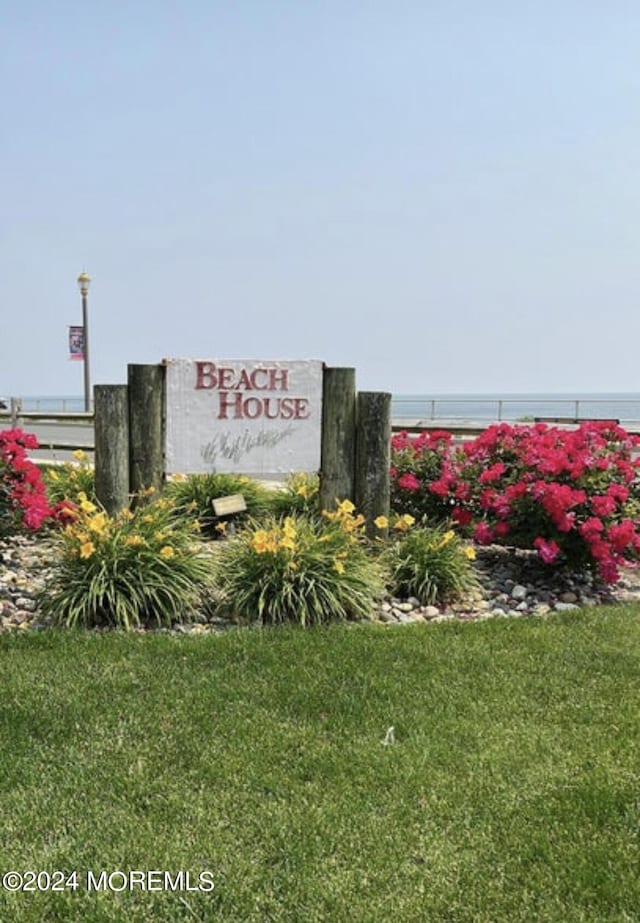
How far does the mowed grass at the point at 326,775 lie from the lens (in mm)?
2029

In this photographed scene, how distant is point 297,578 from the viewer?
4293mm

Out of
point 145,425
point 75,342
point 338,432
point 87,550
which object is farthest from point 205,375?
point 75,342

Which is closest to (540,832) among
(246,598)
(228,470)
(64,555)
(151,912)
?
(151,912)

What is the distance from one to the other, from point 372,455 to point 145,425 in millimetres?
1638

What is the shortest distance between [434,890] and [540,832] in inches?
→ 17.7

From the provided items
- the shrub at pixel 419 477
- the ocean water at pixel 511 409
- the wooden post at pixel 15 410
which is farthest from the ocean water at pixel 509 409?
the shrub at pixel 419 477

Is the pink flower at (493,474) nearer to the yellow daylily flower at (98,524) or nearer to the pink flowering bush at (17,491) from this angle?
the yellow daylily flower at (98,524)

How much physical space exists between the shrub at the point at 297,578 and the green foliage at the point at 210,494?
1.57m

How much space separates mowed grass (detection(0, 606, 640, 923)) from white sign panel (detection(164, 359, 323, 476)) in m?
1.69

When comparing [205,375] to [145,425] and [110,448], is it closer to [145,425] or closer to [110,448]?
[145,425]

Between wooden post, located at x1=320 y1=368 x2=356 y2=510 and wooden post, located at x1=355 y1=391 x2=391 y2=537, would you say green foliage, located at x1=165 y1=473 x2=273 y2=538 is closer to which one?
wooden post, located at x1=320 y1=368 x2=356 y2=510

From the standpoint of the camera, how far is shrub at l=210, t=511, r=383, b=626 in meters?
4.19

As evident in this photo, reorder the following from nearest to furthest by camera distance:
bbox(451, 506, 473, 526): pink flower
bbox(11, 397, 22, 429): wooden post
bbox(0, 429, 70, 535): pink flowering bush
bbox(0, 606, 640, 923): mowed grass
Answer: bbox(0, 606, 640, 923): mowed grass, bbox(0, 429, 70, 535): pink flowering bush, bbox(451, 506, 473, 526): pink flower, bbox(11, 397, 22, 429): wooden post

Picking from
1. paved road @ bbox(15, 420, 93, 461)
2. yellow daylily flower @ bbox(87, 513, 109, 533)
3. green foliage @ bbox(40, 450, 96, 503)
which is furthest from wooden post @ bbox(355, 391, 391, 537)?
paved road @ bbox(15, 420, 93, 461)
